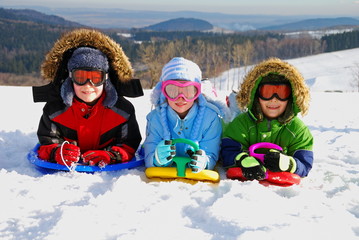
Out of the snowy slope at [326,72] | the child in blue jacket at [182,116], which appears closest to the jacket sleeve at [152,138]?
the child in blue jacket at [182,116]

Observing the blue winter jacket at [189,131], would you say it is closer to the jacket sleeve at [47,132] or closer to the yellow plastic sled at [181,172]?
the yellow plastic sled at [181,172]

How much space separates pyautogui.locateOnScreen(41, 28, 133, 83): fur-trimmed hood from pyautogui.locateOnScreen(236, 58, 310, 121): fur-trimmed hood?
1.36 m

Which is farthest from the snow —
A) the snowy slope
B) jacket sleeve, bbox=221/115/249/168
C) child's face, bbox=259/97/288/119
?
the snowy slope

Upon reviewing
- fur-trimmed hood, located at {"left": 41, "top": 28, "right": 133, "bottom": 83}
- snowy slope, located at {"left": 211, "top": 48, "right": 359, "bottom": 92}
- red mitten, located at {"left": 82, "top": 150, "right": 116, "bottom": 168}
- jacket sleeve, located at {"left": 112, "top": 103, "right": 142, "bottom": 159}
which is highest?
fur-trimmed hood, located at {"left": 41, "top": 28, "right": 133, "bottom": 83}

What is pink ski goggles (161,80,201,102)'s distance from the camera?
3.36 meters

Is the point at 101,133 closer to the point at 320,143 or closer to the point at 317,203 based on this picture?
the point at 317,203

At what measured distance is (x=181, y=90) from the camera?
11.1ft

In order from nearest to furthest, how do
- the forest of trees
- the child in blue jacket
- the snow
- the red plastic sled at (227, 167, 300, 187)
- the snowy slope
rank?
1. the snow
2. the red plastic sled at (227, 167, 300, 187)
3. the child in blue jacket
4. the snowy slope
5. the forest of trees

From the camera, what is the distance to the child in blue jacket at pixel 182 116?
3.40m

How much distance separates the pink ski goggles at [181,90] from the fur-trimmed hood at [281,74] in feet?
1.78

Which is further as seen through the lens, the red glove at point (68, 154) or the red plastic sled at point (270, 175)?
the red glove at point (68, 154)

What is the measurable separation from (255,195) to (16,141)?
348 cm

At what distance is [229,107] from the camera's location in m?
4.30

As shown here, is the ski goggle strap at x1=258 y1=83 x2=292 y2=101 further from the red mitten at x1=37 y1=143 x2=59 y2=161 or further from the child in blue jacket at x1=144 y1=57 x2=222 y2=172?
the red mitten at x1=37 y1=143 x2=59 y2=161
